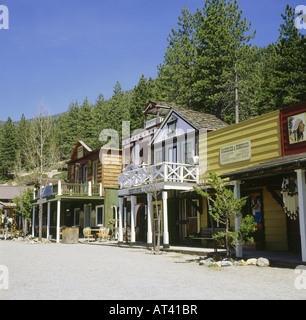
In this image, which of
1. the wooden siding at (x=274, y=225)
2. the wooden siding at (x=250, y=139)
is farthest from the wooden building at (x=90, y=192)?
the wooden siding at (x=274, y=225)

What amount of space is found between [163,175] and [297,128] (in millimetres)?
6759

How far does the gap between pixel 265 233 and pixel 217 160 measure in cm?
439

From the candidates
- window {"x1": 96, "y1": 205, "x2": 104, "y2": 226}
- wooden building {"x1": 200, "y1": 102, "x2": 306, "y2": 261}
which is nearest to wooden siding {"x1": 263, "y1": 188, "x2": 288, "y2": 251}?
wooden building {"x1": 200, "y1": 102, "x2": 306, "y2": 261}

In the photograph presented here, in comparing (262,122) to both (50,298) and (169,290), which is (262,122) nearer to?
(169,290)

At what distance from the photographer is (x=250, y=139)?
16531 millimetres

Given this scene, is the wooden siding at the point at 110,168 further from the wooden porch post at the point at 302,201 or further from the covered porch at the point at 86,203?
the wooden porch post at the point at 302,201

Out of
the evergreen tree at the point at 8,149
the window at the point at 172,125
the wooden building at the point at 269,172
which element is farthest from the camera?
the evergreen tree at the point at 8,149

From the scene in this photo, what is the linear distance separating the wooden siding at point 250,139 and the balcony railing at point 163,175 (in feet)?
2.55

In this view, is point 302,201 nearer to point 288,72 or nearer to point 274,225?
point 274,225

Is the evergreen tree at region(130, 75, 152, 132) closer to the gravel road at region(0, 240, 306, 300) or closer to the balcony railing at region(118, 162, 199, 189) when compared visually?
the balcony railing at region(118, 162, 199, 189)

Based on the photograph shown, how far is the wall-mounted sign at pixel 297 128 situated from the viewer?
14.1m

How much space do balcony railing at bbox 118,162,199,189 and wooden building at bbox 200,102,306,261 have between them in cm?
201

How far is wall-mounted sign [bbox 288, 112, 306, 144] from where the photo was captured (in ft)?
46.3

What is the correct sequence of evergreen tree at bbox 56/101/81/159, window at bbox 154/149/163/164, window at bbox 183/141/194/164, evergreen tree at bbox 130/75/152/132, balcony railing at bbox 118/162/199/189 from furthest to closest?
1. evergreen tree at bbox 56/101/81/159
2. evergreen tree at bbox 130/75/152/132
3. window at bbox 154/149/163/164
4. window at bbox 183/141/194/164
5. balcony railing at bbox 118/162/199/189
